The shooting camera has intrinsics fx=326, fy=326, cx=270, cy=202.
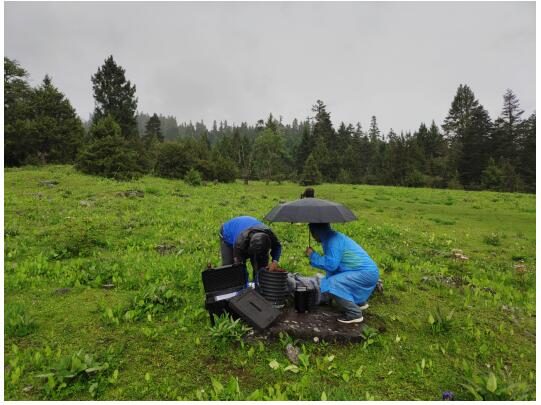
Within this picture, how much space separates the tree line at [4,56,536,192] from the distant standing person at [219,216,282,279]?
24.5 metres

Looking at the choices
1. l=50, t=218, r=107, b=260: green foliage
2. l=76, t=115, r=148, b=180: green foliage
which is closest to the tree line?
l=76, t=115, r=148, b=180: green foliage

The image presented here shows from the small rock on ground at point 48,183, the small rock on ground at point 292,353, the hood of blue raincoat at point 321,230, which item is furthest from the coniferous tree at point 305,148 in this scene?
the small rock on ground at point 292,353

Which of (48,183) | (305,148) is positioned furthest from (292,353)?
(305,148)

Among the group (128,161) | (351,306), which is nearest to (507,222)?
(351,306)

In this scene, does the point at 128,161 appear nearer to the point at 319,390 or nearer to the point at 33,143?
the point at 33,143

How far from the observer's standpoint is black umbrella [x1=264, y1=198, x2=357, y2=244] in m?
5.91

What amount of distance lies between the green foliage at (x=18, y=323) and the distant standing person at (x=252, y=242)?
384 centimetres

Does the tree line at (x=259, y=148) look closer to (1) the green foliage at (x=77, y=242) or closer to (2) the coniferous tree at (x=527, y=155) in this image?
(2) the coniferous tree at (x=527, y=155)

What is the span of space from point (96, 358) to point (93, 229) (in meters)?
7.82

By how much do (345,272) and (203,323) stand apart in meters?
2.95

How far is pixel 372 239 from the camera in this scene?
46.3 ft

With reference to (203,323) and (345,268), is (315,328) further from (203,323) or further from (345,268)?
(203,323)

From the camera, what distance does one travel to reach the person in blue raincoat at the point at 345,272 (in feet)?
20.7

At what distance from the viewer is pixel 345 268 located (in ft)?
21.1
